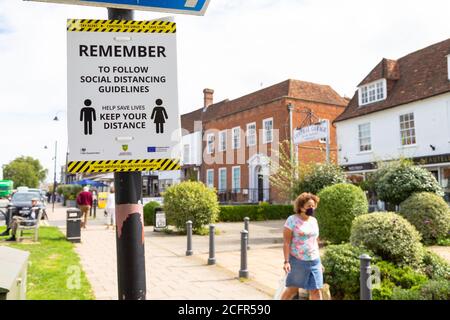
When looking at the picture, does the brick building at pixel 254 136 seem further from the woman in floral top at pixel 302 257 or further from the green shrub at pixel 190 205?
the woman in floral top at pixel 302 257

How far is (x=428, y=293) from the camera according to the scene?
5.31m

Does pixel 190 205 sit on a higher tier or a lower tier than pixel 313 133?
lower

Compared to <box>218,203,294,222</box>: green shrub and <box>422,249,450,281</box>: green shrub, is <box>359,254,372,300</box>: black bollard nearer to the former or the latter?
<box>422,249,450,281</box>: green shrub

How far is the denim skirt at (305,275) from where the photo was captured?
5.25 meters

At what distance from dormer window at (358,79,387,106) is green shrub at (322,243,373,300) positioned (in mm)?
17374

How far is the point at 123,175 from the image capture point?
2244 millimetres

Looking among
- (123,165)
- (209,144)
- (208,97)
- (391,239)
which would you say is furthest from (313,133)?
(208,97)

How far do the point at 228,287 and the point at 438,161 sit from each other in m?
14.3

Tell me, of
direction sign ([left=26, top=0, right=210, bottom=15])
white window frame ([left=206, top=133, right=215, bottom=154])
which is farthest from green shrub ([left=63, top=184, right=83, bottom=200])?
direction sign ([left=26, top=0, right=210, bottom=15])

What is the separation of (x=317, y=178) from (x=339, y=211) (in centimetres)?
250

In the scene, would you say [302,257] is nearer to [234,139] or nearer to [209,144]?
[234,139]

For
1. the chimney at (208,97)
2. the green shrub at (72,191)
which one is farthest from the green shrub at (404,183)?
the green shrub at (72,191)

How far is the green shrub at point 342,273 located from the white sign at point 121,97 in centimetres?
468
